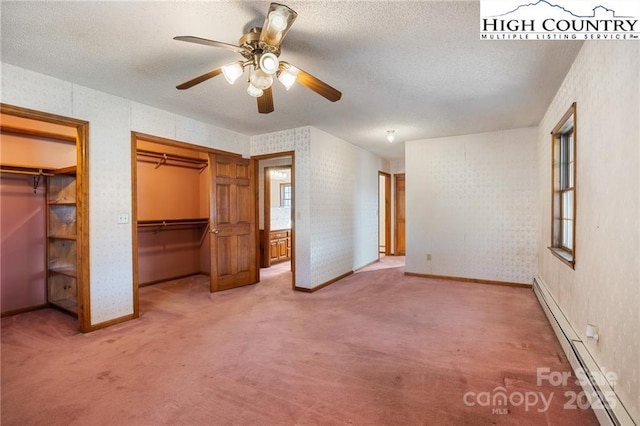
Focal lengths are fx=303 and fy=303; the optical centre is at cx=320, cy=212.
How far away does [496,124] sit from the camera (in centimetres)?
441

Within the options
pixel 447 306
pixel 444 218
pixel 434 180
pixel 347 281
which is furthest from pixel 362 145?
pixel 447 306

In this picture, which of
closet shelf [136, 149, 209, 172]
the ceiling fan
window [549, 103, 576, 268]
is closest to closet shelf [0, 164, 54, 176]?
closet shelf [136, 149, 209, 172]

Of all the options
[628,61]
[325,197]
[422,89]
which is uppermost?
[422,89]

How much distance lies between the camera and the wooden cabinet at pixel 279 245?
649 cm

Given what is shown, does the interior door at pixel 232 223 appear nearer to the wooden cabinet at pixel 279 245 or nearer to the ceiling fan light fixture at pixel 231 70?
the wooden cabinet at pixel 279 245

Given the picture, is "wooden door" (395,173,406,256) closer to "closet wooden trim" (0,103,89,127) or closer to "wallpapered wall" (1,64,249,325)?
"wallpapered wall" (1,64,249,325)

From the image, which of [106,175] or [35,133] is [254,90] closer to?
[106,175]

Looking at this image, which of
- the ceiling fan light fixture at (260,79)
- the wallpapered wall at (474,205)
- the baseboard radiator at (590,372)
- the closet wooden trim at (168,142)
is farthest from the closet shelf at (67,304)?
the wallpapered wall at (474,205)

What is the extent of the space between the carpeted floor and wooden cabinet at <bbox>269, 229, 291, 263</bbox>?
264 centimetres

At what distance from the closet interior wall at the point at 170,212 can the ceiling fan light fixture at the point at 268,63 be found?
121 inches

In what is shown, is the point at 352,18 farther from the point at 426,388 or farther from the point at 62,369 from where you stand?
the point at 62,369

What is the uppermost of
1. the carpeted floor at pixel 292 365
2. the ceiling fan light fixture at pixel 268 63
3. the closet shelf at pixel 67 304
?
the ceiling fan light fixture at pixel 268 63

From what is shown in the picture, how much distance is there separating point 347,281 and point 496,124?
3.28m

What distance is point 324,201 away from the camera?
480 cm
